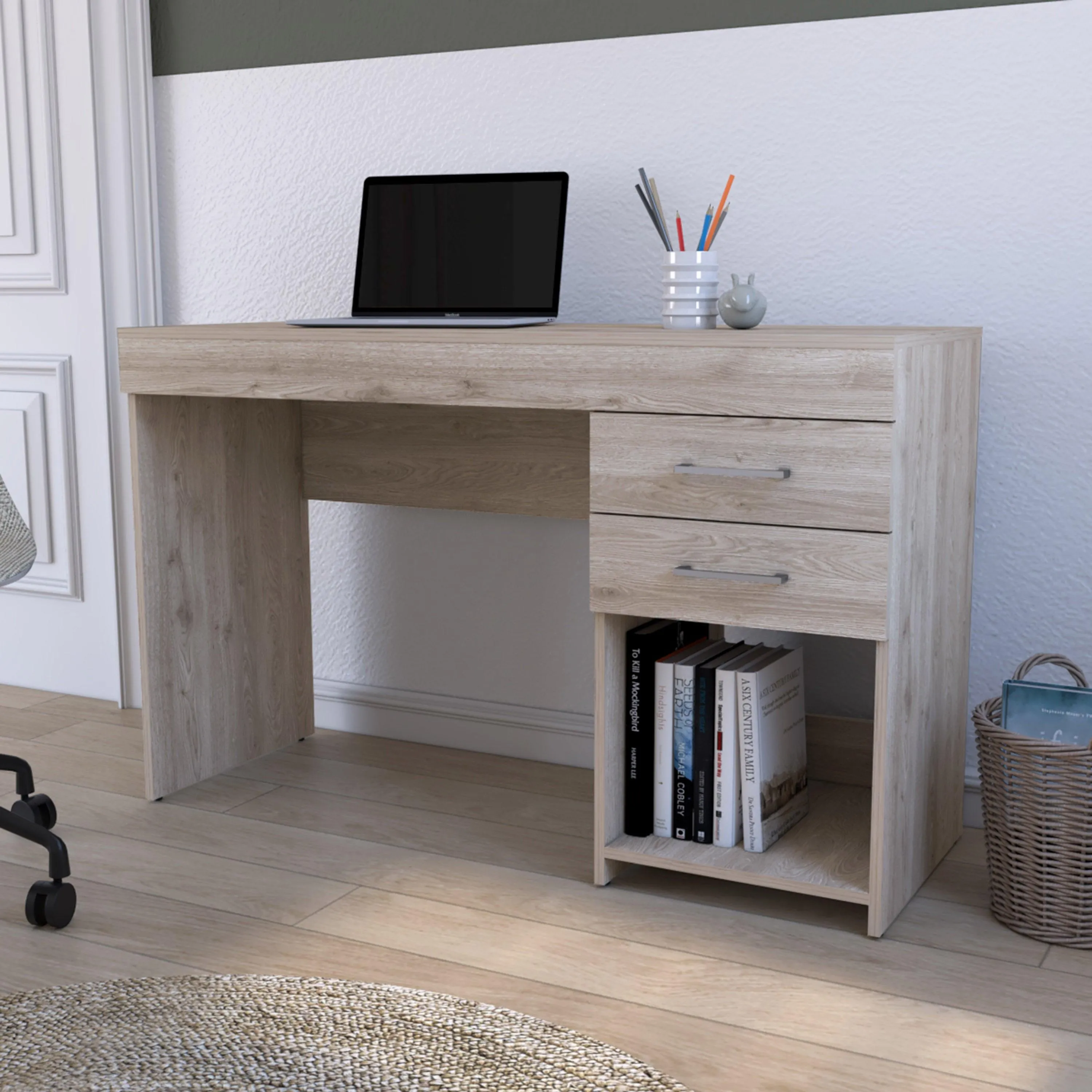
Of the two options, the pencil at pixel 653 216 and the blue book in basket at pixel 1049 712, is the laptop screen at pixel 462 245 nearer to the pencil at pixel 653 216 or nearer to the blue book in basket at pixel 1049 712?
the pencil at pixel 653 216

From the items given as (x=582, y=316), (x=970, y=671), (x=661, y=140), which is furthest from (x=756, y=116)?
(x=970, y=671)

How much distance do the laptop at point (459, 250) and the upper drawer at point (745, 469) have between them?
371 mm

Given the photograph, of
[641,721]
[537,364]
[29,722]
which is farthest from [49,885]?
[29,722]

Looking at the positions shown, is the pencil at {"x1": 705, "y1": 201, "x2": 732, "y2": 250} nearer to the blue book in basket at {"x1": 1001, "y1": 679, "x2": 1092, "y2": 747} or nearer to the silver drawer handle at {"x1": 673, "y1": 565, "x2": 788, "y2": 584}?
the silver drawer handle at {"x1": 673, "y1": 565, "x2": 788, "y2": 584}

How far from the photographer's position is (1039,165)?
1.86 m

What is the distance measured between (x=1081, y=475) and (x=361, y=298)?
1.11 meters

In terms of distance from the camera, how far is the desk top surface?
154 centimetres

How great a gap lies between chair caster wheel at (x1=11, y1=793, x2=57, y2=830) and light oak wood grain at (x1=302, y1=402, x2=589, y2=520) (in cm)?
69

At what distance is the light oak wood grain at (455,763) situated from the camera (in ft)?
7.27

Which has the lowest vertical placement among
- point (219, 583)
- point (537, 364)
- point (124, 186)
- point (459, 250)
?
point (219, 583)

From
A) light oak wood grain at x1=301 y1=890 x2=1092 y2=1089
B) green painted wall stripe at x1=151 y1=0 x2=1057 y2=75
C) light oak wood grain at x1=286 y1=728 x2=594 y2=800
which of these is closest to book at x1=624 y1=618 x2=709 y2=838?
light oak wood grain at x1=301 y1=890 x2=1092 y2=1089

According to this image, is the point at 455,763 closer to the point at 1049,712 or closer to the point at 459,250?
the point at 459,250

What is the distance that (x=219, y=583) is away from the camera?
2.25m

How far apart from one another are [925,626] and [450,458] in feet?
2.83
